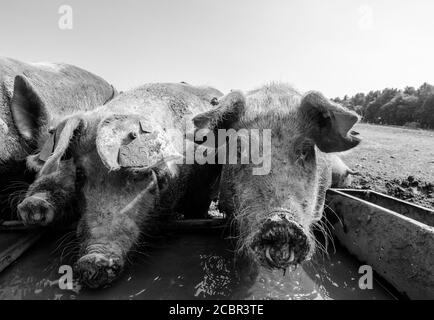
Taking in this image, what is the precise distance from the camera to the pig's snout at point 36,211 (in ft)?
9.62

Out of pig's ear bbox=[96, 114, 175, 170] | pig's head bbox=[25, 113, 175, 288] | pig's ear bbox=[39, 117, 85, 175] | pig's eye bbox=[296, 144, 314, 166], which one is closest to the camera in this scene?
pig's head bbox=[25, 113, 175, 288]

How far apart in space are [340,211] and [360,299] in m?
1.08

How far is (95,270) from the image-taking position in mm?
2328

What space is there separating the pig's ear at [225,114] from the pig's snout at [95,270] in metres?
1.34

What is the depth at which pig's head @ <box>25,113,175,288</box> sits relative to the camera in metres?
2.46

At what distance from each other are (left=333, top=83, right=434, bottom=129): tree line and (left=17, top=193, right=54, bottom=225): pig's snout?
39.7 meters

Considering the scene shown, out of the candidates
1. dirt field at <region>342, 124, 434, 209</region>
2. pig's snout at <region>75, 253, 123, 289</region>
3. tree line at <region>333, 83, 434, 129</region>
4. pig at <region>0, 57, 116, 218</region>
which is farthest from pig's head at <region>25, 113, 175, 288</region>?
tree line at <region>333, 83, 434, 129</region>

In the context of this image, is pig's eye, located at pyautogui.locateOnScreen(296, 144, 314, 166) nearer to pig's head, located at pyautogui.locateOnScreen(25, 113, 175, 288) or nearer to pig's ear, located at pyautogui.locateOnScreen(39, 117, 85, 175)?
pig's head, located at pyautogui.locateOnScreen(25, 113, 175, 288)

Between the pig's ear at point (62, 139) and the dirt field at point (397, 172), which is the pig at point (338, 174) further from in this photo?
the pig's ear at point (62, 139)

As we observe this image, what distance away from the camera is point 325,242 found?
328 centimetres

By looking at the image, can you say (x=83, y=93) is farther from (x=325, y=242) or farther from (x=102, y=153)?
(x=325, y=242)

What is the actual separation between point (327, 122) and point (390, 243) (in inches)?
43.8
